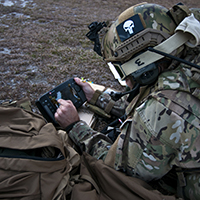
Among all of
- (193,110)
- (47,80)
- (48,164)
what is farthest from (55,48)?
(193,110)

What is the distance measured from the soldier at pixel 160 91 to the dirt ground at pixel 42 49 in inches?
66.4

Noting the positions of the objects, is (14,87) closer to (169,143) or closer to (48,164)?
(48,164)

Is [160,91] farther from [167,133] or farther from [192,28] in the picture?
[192,28]

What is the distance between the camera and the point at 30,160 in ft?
3.84

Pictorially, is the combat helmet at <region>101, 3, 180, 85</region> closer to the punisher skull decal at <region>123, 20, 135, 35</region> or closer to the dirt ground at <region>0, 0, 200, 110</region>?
the punisher skull decal at <region>123, 20, 135, 35</region>

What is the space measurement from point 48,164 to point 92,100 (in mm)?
1211

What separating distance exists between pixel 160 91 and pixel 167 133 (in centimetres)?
28

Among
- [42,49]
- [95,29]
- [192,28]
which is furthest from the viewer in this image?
[42,49]

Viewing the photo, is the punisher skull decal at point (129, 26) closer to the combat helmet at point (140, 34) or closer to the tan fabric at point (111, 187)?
the combat helmet at point (140, 34)

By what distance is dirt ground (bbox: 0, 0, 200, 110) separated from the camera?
2867 mm

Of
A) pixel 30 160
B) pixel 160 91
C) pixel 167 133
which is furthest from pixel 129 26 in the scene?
pixel 30 160

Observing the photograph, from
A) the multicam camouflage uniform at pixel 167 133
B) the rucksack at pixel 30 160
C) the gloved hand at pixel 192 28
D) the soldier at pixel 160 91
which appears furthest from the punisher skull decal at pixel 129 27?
the rucksack at pixel 30 160

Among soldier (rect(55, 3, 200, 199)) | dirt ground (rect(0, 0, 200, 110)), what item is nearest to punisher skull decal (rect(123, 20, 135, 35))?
soldier (rect(55, 3, 200, 199))

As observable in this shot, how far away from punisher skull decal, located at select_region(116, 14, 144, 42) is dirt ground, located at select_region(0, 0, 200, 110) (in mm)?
1731
